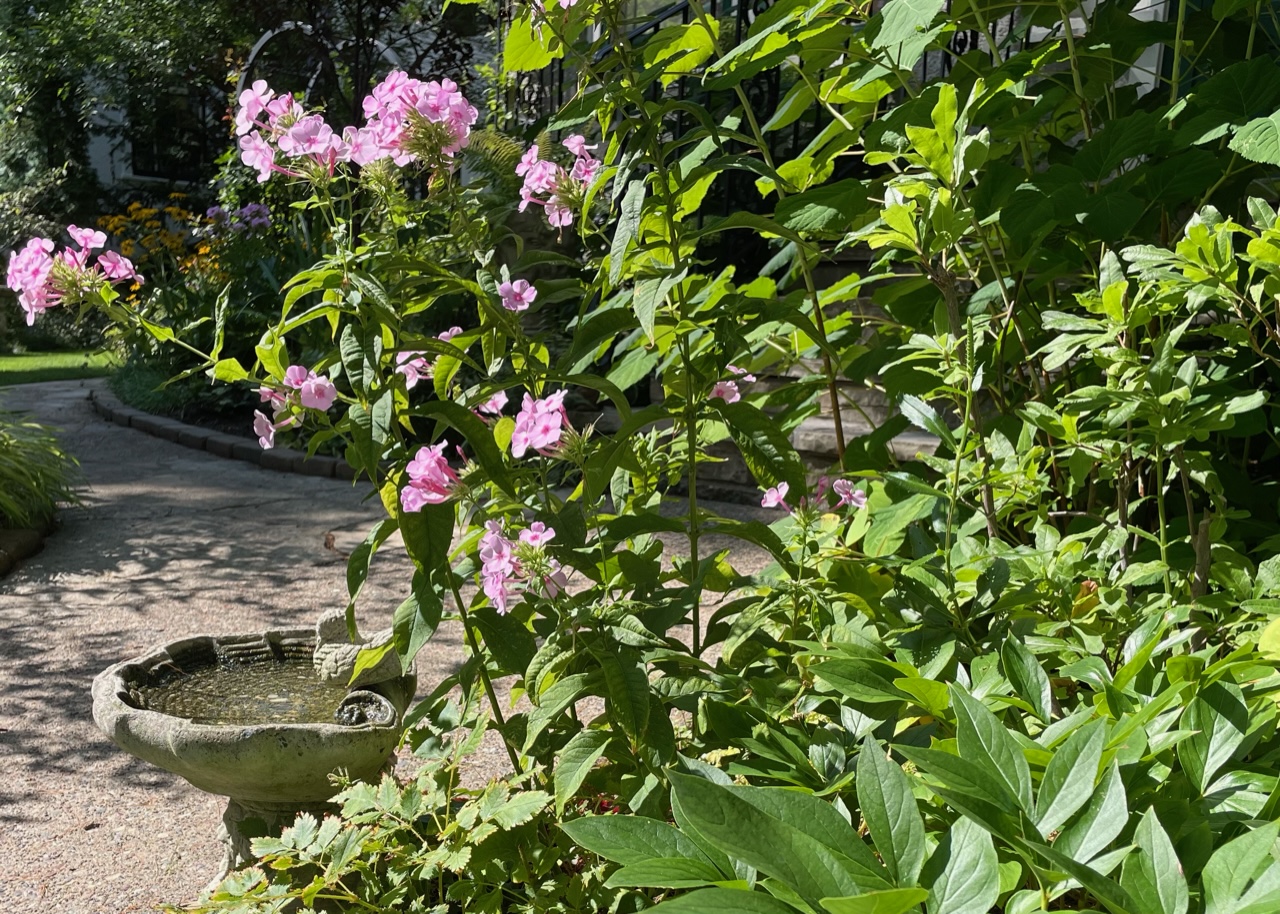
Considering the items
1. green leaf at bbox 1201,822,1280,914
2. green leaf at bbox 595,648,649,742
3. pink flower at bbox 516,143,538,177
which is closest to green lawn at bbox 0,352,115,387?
pink flower at bbox 516,143,538,177

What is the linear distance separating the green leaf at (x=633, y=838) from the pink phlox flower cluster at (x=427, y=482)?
0.71 meters

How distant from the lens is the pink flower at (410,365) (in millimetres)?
1405

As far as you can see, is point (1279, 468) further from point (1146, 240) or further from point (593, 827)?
point (593, 827)

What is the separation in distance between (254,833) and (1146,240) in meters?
1.80

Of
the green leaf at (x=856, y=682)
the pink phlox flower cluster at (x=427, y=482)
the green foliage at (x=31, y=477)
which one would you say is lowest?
the green foliage at (x=31, y=477)

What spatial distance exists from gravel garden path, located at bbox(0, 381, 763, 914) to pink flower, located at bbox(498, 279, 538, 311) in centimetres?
Answer: 152

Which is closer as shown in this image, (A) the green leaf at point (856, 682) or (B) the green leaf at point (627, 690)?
(A) the green leaf at point (856, 682)

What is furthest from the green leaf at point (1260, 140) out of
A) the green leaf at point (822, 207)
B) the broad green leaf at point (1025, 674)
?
the broad green leaf at point (1025, 674)

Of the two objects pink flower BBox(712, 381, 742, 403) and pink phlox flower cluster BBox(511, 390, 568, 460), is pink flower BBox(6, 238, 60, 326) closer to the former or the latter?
pink phlox flower cluster BBox(511, 390, 568, 460)

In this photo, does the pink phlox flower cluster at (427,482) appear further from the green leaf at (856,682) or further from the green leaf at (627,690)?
the green leaf at (856,682)

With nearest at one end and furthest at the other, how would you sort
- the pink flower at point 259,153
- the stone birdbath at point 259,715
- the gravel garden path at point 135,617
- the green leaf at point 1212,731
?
the green leaf at point 1212,731 → the pink flower at point 259,153 → the stone birdbath at point 259,715 → the gravel garden path at point 135,617

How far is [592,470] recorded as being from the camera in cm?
137

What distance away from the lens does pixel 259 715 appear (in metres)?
2.04

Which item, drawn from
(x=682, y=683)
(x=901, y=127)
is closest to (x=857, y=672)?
(x=682, y=683)
